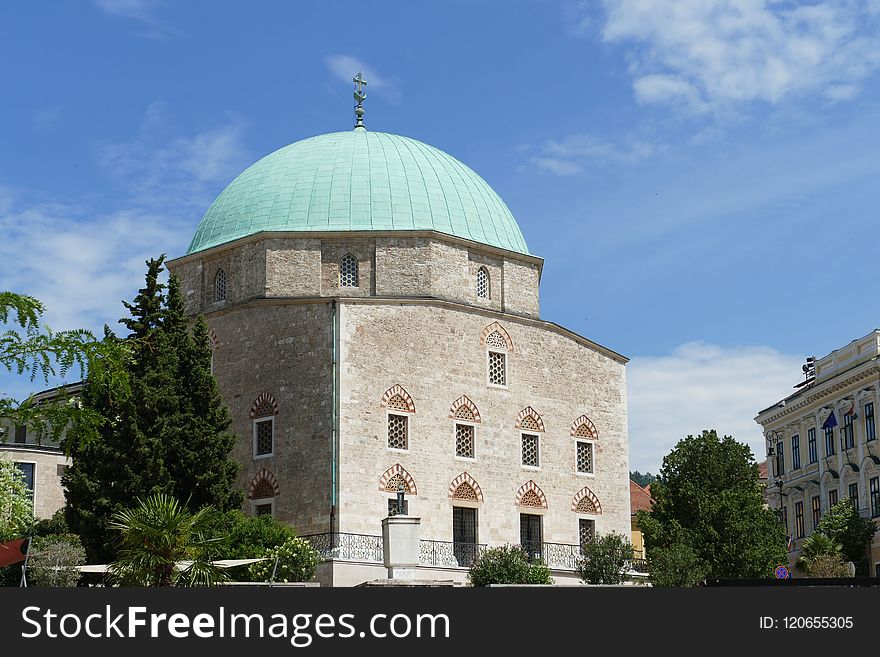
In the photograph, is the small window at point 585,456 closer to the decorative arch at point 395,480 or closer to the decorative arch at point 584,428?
the decorative arch at point 584,428

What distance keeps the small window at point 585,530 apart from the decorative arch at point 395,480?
18.0ft

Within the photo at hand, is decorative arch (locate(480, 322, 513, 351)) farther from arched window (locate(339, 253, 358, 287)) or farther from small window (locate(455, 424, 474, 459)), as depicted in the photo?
arched window (locate(339, 253, 358, 287))

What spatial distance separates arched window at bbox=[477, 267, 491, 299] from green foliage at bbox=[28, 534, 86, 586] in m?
14.3

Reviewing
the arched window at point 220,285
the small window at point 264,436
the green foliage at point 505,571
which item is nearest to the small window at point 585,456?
the green foliage at point 505,571

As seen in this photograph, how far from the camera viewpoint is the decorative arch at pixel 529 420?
34.7m

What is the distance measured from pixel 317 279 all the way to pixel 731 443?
1220 centimetres

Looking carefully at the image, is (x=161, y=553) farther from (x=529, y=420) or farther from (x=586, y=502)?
(x=586, y=502)

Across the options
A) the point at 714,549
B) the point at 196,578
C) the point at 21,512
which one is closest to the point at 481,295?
the point at 714,549

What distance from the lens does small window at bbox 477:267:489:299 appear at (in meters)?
36.2

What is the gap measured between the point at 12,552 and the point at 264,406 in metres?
7.94

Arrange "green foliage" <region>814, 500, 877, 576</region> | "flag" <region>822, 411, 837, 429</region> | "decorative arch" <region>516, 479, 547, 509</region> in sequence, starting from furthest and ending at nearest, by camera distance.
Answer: "flag" <region>822, 411, 837, 429</region>, "green foliage" <region>814, 500, 877, 576</region>, "decorative arch" <region>516, 479, 547, 509</region>

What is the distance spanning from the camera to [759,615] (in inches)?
457

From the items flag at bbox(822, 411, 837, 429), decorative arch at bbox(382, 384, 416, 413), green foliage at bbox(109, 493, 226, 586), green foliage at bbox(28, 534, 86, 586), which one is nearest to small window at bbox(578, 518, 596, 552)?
decorative arch at bbox(382, 384, 416, 413)

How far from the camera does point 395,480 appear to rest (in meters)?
32.0
